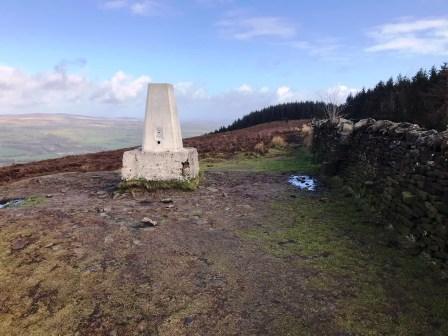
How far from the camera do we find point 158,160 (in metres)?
11.2

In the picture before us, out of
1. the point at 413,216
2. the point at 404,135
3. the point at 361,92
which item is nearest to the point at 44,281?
the point at 413,216

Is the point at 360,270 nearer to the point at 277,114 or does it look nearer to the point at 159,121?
the point at 159,121

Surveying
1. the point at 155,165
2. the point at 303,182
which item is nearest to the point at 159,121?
the point at 155,165

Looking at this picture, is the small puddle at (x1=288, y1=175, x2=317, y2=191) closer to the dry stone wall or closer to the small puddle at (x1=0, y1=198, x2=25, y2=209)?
the dry stone wall

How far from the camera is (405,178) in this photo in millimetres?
6934

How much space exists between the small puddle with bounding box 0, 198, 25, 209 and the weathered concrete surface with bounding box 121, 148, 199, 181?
269 cm

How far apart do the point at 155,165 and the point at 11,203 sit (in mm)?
3798

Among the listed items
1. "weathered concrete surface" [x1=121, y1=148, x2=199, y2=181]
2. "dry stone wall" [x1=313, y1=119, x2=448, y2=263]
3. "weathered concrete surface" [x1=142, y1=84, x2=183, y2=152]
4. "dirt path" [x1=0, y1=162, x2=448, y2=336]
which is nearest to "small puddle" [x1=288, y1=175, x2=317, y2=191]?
"dry stone wall" [x1=313, y1=119, x2=448, y2=263]

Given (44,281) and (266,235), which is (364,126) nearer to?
(266,235)

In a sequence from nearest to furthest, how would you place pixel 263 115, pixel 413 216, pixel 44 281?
pixel 44 281 → pixel 413 216 → pixel 263 115

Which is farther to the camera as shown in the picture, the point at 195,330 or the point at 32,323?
the point at 32,323

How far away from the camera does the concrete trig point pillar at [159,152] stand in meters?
11.2

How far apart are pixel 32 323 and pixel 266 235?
4074mm

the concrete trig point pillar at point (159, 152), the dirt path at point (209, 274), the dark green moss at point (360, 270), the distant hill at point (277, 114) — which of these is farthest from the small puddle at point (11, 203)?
the distant hill at point (277, 114)
